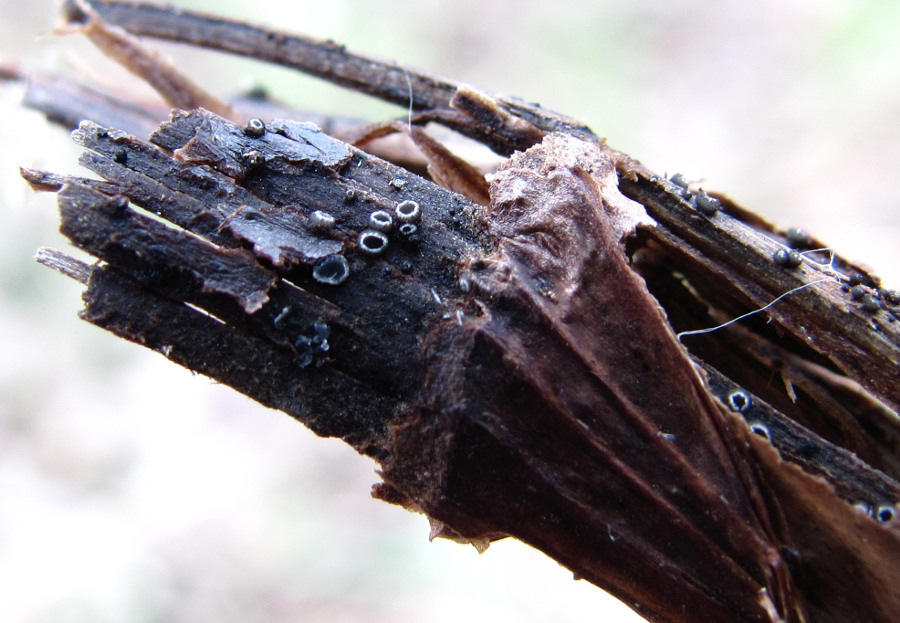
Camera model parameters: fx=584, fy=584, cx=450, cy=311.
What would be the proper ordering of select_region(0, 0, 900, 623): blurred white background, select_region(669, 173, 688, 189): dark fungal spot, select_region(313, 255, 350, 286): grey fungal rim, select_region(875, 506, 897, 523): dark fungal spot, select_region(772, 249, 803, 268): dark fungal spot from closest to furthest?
select_region(875, 506, 897, 523): dark fungal spot
select_region(313, 255, 350, 286): grey fungal rim
select_region(772, 249, 803, 268): dark fungal spot
select_region(669, 173, 688, 189): dark fungal spot
select_region(0, 0, 900, 623): blurred white background

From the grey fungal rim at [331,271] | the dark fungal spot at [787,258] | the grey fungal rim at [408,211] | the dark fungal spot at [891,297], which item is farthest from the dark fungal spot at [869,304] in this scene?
the grey fungal rim at [331,271]

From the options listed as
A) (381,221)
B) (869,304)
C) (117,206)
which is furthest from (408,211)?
(869,304)

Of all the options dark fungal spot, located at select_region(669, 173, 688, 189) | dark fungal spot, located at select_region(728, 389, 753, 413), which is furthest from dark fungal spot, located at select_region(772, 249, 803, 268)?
dark fungal spot, located at select_region(728, 389, 753, 413)

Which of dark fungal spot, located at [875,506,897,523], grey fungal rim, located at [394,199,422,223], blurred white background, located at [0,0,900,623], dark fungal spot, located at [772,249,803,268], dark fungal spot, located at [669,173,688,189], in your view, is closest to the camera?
dark fungal spot, located at [875,506,897,523]

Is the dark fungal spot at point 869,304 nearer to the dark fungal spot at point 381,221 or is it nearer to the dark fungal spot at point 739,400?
the dark fungal spot at point 739,400

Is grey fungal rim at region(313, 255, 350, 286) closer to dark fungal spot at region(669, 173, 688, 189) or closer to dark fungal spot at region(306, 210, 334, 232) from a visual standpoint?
dark fungal spot at region(306, 210, 334, 232)

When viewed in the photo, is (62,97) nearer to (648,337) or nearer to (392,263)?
(392,263)

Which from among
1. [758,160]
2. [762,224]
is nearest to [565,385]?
[762,224]
